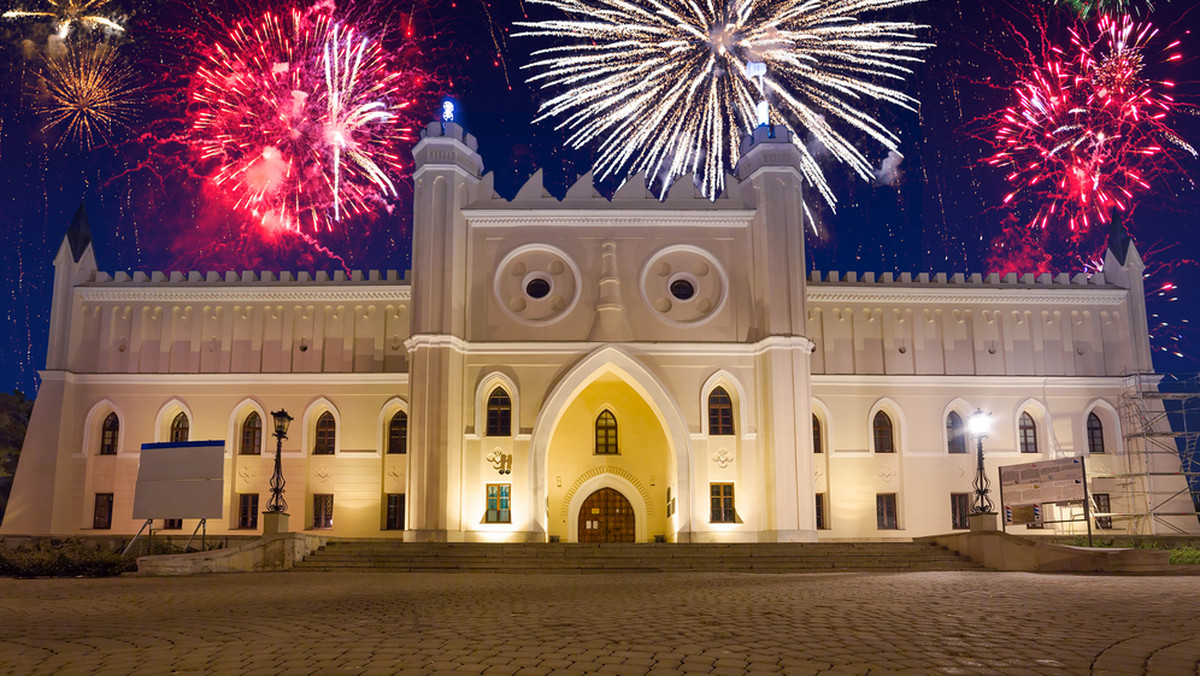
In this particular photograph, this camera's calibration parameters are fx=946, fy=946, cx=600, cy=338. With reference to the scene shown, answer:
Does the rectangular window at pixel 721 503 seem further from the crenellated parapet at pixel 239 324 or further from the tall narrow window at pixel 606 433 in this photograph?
the crenellated parapet at pixel 239 324

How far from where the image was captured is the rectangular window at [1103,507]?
101 feet

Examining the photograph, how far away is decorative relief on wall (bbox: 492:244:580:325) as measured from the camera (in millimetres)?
29672

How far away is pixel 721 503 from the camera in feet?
93.4

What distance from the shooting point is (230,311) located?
32844 millimetres

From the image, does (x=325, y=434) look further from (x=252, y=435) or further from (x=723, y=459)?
(x=723, y=459)

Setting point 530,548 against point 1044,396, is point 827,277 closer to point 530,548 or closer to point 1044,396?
point 1044,396

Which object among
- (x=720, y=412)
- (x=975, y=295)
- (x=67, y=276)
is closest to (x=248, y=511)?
(x=67, y=276)

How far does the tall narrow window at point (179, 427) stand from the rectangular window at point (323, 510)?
5.12m

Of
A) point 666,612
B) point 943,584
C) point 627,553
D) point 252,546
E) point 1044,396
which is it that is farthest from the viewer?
point 1044,396

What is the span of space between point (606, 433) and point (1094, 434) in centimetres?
1675

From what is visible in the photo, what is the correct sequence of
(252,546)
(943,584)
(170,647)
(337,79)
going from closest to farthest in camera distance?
(170,647) < (943,584) < (252,546) < (337,79)

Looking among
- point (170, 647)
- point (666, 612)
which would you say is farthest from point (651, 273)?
point (170, 647)

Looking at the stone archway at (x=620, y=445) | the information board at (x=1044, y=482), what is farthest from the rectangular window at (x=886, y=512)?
the stone archway at (x=620, y=445)

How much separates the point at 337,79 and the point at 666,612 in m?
23.0
